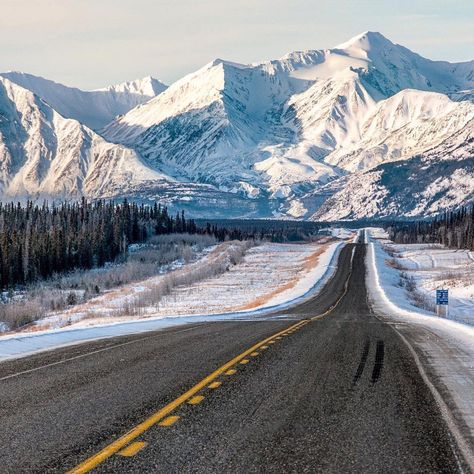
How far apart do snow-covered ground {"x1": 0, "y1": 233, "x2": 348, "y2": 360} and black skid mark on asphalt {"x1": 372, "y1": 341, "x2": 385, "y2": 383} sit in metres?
7.15

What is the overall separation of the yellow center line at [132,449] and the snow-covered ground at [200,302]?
7.28 meters

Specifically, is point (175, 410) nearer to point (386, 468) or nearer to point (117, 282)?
point (386, 468)

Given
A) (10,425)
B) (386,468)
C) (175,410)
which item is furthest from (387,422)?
(10,425)

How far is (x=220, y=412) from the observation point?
8969 millimetres

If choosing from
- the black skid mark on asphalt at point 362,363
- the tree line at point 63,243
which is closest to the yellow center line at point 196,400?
the black skid mark on asphalt at point 362,363

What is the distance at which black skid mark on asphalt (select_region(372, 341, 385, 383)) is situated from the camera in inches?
467

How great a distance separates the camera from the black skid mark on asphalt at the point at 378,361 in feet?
39.0

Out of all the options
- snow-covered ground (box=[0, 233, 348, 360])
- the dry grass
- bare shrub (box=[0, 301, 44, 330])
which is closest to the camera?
snow-covered ground (box=[0, 233, 348, 360])

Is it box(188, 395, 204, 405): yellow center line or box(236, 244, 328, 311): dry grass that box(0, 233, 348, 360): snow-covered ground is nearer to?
box(236, 244, 328, 311): dry grass

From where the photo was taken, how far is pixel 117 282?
8412 centimetres

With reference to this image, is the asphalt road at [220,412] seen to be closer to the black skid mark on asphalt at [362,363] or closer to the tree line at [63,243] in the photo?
the black skid mark on asphalt at [362,363]

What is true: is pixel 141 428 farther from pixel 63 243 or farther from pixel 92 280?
pixel 63 243

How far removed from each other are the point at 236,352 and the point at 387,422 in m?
6.26

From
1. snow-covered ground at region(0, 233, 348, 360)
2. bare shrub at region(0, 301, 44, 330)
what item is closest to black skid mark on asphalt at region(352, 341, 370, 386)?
snow-covered ground at region(0, 233, 348, 360)
